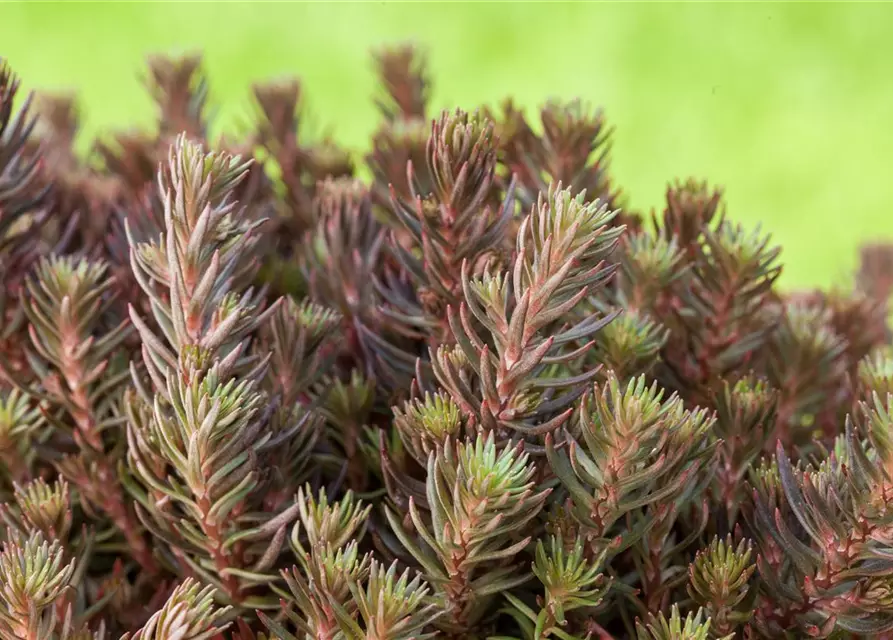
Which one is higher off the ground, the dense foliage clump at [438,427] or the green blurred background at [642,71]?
the green blurred background at [642,71]

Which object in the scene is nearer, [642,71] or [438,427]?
[438,427]

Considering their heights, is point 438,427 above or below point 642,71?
below

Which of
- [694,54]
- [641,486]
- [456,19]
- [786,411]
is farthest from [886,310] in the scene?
[456,19]

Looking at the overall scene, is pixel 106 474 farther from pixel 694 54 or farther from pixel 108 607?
pixel 694 54

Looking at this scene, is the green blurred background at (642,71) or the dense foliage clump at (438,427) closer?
the dense foliage clump at (438,427)
